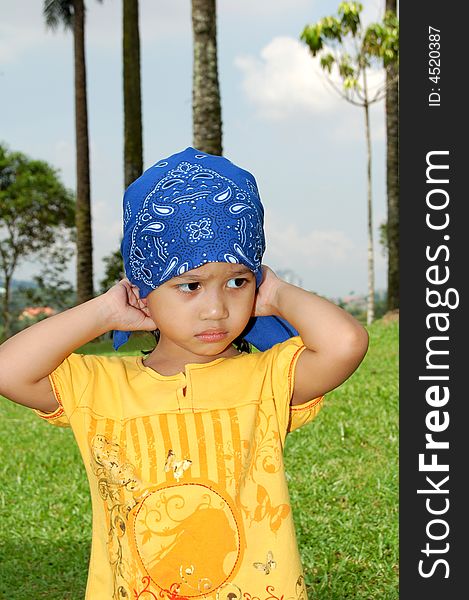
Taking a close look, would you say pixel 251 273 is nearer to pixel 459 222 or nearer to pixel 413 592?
pixel 459 222

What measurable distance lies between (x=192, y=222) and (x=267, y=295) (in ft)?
1.09

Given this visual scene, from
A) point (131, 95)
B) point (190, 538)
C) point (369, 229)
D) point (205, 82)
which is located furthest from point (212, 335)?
point (131, 95)

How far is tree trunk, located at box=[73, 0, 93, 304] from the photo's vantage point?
63.1 feet

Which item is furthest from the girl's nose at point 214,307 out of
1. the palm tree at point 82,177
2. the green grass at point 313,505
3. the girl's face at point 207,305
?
the palm tree at point 82,177

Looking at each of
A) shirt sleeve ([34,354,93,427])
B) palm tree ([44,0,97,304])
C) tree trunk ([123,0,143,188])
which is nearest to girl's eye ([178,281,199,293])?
shirt sleeve ([34,354,93,427])

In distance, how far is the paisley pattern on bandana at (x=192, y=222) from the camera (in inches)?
94.5

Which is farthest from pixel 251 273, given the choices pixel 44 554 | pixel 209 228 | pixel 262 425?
pixel 44 554

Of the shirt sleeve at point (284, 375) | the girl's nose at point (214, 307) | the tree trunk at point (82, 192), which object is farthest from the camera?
the tree trunk at point (82, 192)

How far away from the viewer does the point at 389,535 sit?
201 inches

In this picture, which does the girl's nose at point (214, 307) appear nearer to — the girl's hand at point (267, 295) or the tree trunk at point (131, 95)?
the girl's hand at point (267, 295)

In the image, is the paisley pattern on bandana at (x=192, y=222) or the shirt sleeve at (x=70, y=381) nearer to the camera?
the paisley pattern on bandana at (x=192, y=222)

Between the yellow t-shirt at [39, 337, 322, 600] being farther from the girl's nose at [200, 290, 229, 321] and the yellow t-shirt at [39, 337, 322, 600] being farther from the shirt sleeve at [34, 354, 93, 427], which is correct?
the girl's nose at [200, 290, 229, 321]

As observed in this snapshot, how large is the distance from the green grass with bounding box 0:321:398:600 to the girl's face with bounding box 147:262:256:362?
1.70 ft

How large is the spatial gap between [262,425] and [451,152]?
1.26 meters
